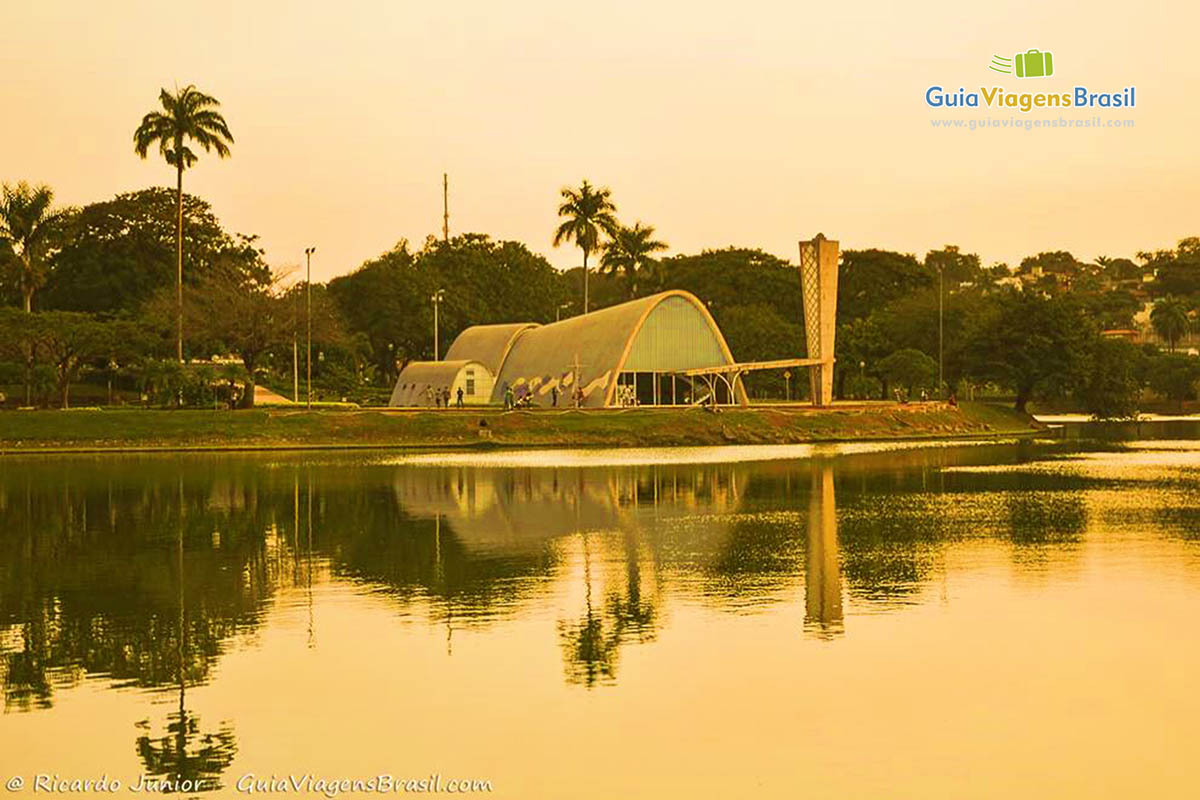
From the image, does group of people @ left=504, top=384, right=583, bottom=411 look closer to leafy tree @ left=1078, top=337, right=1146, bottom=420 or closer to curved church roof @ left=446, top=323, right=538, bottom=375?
curved church roof @ left=446, top=323, right=538, bottom=375

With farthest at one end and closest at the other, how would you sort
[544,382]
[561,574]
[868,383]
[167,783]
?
[868,383], [544,382], [561,574], [167,783]

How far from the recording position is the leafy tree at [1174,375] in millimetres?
144875

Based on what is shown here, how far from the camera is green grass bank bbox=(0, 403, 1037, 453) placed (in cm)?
6669

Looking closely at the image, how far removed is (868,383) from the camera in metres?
115

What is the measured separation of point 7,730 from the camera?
1379cm

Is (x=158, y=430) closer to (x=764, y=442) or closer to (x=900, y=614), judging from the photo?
(x=764, y=442)

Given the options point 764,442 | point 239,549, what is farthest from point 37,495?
point 764,442

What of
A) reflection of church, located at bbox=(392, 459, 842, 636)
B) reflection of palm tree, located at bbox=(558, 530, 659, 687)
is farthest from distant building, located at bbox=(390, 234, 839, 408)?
reflection of palm tree, located at bbox=(558, 530, 659, 687)

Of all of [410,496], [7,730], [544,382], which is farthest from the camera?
[544,382]

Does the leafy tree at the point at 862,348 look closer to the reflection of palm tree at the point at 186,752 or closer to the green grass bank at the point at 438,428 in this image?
the green grass bank at the point at 438,428

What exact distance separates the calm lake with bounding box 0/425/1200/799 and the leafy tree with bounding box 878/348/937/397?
68.3 m

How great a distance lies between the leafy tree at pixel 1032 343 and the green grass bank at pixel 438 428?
1922 centimetres

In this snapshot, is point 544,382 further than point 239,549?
Yes

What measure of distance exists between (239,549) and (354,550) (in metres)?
2.39
